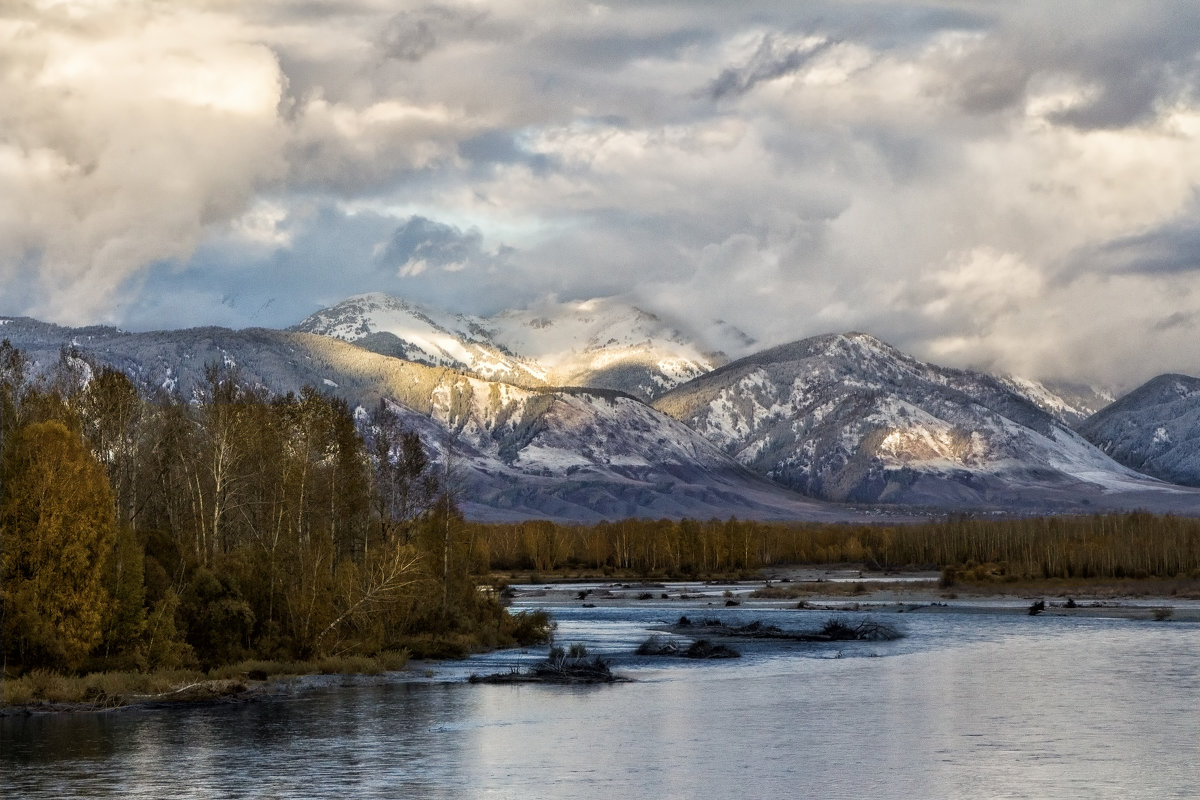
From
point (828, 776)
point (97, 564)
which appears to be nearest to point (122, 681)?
point (97, 564)

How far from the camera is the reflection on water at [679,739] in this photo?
4406 cm

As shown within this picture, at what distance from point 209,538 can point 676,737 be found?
1414 inches

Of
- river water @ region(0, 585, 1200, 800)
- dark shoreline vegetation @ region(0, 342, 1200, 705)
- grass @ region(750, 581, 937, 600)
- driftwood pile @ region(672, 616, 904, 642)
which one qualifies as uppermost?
dark shoreline vegetation @ region(0, 342, 1200, 705)

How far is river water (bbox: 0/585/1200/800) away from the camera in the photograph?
145 feet

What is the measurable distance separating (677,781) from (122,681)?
2873cm

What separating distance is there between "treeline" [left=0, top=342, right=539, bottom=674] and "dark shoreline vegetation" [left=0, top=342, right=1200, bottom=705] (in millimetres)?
108

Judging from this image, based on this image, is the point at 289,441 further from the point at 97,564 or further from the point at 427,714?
the point at 427,714

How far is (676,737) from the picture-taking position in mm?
54094

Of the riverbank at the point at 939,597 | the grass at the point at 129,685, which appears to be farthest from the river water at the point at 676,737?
the riverbank at the point at 939,597

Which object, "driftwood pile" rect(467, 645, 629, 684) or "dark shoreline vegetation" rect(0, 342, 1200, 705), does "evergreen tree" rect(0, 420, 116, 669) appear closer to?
"dark shoreline vegetation" rect(0, 342, 1200, 705)

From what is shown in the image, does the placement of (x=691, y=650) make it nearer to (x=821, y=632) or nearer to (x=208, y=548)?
(x=821, y=632)

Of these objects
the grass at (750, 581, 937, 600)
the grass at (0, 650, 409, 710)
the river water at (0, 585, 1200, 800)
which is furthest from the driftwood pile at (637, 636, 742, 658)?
the grass at (750, 581, 937, 600)

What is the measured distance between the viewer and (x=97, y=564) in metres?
63.4

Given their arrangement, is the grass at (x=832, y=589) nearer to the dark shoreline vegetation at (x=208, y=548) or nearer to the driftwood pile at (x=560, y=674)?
the dark shoreline vegetation at (x=208, y=548)
